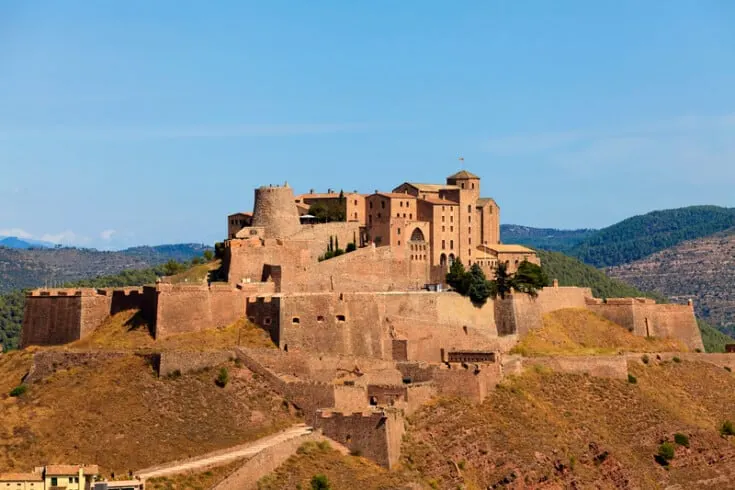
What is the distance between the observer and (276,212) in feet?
256

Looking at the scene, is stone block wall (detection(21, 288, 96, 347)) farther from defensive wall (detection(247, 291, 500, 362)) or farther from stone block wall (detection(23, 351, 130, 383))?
defensive wall (detection(247, 291, 500, 362))

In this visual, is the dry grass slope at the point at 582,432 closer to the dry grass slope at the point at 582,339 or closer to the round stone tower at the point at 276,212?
the dry grass slope at the point at 582,339

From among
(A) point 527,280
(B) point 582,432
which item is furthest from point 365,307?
(A) point 527,280

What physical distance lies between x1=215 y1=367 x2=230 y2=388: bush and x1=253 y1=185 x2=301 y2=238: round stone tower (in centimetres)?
1646

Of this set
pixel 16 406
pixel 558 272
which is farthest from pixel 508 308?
pixel 558 272

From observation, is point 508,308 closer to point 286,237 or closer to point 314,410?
point 286,237

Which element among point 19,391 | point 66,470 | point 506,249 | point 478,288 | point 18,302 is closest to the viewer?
point 66,470

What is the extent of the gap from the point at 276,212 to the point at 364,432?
21.9 meters

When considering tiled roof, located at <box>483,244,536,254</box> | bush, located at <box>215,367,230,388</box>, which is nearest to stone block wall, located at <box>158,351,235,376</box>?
bush, located at <box>215,367,230,388</box>

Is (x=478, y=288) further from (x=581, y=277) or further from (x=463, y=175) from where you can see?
(x=581, y=277)

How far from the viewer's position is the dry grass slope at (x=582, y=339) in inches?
3103

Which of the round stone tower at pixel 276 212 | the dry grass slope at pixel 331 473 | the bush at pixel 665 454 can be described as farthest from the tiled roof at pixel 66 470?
the bush at pixel 665 454

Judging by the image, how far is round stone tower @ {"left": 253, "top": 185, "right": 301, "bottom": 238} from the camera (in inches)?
3063

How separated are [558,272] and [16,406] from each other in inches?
3589
